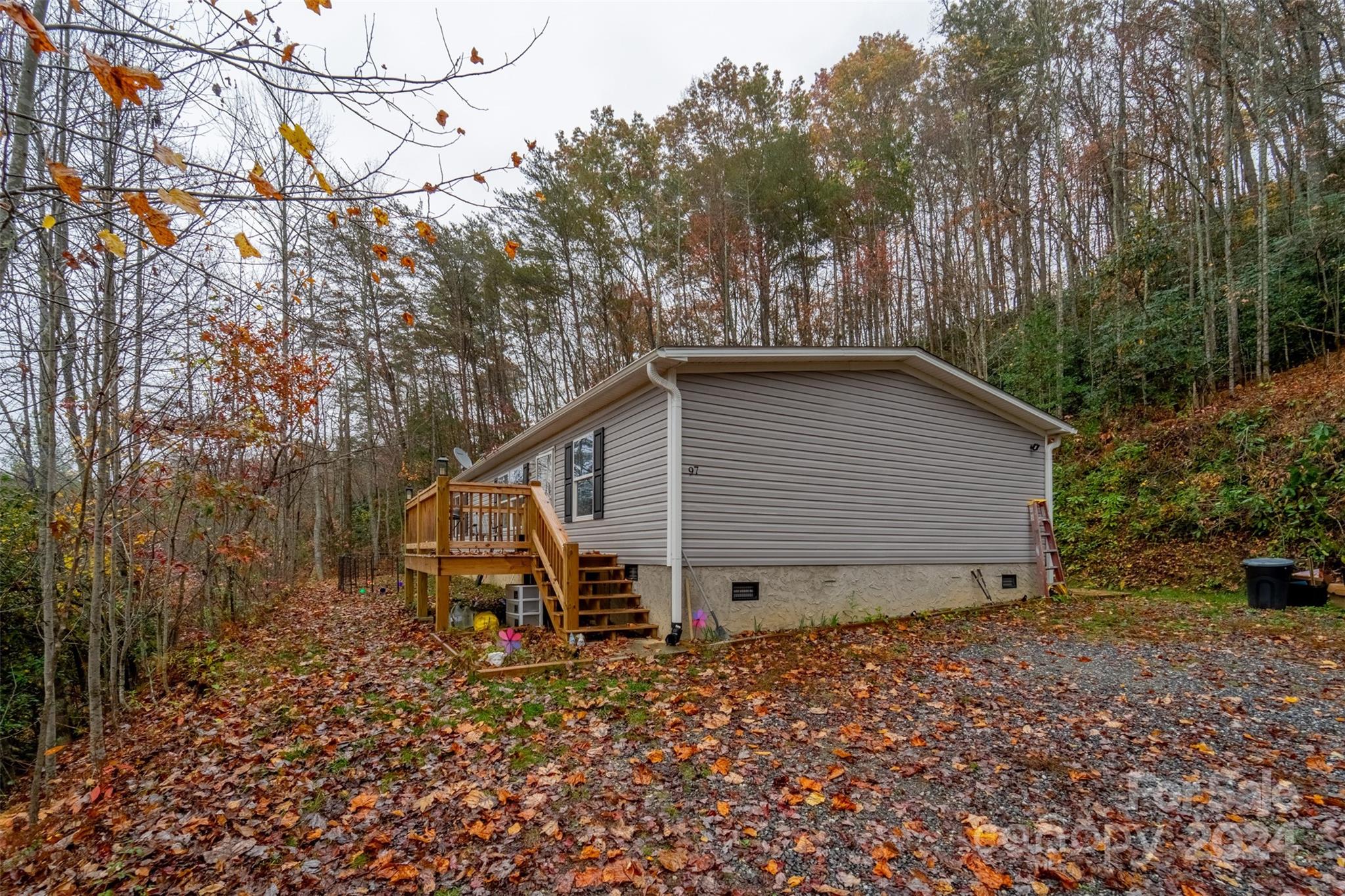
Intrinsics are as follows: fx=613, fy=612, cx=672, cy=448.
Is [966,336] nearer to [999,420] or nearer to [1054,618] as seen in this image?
[999,420]

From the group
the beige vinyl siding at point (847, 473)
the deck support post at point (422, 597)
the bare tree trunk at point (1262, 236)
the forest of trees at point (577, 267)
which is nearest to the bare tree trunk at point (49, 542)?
the forest of trees at point (577, 267)

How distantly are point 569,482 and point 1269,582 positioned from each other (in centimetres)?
1035

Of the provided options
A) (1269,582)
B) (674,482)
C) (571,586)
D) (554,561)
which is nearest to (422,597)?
(554,561)

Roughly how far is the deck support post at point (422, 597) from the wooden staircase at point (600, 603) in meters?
3.01

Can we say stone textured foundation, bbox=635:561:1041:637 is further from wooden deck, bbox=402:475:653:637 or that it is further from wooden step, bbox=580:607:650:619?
wooden deck, bbox=402:475:653:637

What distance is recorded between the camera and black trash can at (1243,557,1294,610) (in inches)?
327

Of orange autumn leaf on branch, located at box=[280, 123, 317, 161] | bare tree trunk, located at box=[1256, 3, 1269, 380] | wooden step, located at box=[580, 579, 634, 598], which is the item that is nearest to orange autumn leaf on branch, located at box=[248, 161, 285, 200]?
orange autumn leaf on branch, located at box=[280, 123, 317, 161]

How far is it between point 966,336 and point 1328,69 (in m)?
8.34

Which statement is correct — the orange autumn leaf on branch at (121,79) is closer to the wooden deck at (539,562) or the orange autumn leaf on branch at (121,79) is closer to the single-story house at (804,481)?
the single-story house at (804,481)

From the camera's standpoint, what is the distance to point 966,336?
17875 millimetres

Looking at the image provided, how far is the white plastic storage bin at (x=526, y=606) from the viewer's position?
8961 mm

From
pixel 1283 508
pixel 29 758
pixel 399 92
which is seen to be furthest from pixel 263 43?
pixel 1283 508

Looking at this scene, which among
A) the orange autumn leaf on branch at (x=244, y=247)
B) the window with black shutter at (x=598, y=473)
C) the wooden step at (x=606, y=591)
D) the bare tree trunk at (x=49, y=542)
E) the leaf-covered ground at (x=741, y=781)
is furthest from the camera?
the window with black shutter at (x=598, y=473)

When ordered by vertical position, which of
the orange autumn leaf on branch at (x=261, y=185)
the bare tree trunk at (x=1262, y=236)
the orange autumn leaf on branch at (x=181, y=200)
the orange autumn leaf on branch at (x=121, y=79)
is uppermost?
the bare tree trunk at (x=1262, y=236)
